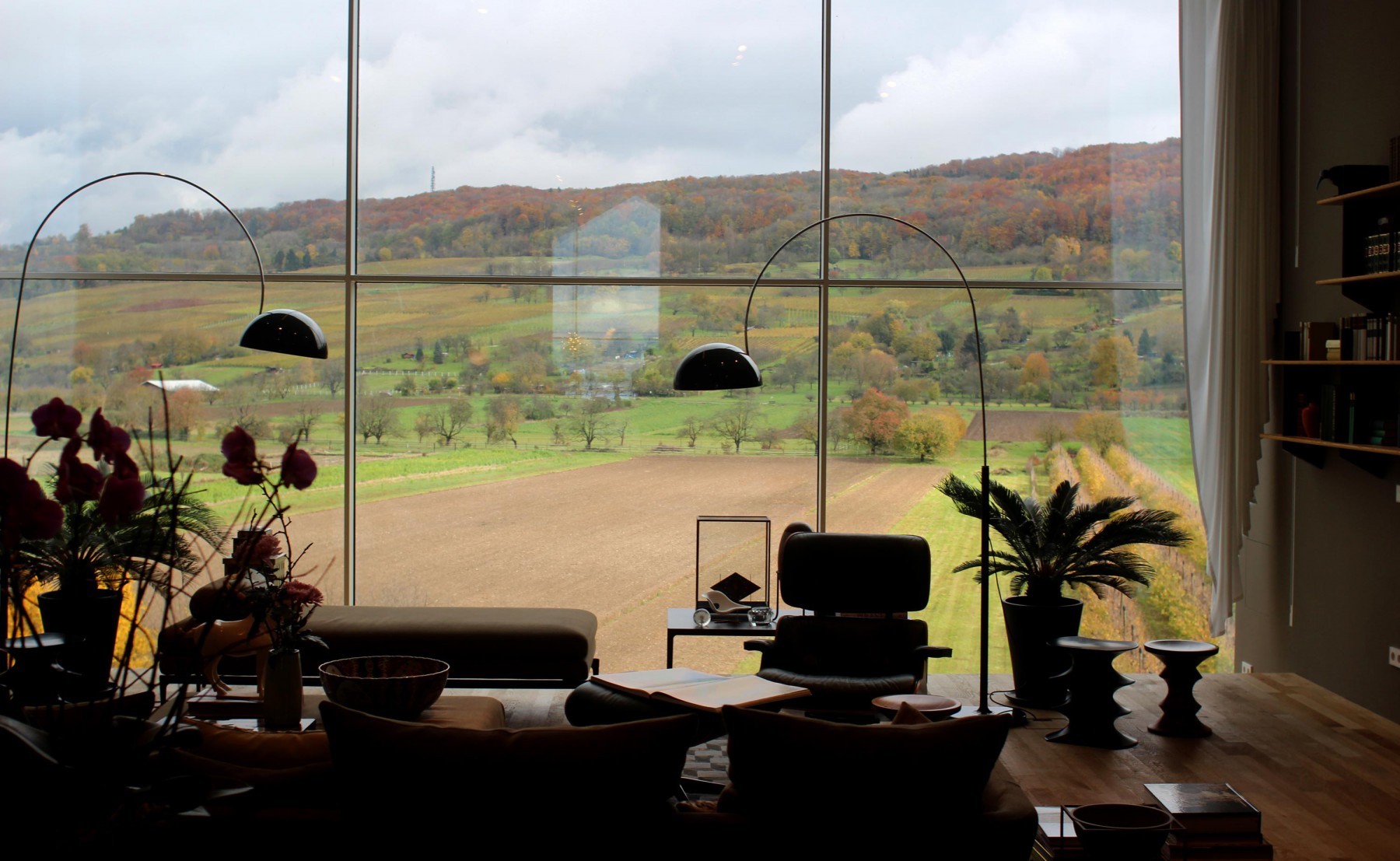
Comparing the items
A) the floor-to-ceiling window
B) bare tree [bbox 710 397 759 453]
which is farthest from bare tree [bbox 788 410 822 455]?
bare tree [bbox 710 397 759 453]

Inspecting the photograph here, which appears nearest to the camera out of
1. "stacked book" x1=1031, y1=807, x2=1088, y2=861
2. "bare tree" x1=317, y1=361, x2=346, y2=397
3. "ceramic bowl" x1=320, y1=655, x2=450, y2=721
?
"stacked book" x1=1031, y1=807, x2=1088, y2=861

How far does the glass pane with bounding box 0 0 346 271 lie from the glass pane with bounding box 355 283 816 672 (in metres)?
0.82

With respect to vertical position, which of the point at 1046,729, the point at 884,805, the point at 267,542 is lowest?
the point at 1046,729

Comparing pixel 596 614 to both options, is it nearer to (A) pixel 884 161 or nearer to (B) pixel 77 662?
(B) pixel 77 662

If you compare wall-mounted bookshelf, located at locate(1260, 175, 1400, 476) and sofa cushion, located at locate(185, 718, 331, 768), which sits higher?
wall-mounted bookshelf, located at locate(1260, 175, 1400, 476)

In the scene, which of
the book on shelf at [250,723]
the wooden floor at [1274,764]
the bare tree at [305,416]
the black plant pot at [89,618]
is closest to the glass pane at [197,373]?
the bare tree at [305,416]

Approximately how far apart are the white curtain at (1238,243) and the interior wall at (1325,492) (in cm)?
10

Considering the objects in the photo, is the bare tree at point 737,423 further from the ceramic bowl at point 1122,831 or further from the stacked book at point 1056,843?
the ceramic bowl at point 1122,831

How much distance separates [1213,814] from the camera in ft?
9.90

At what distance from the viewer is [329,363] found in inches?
251

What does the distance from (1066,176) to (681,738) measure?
5.06 metres

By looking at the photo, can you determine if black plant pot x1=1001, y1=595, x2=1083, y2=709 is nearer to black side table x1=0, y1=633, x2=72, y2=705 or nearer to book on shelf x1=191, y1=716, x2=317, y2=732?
book on shelf x1=191, y1=716, x2=317, y2=732

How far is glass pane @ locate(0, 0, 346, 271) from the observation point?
6254 millimetres

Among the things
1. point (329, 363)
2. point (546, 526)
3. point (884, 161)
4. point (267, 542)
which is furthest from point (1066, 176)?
point (267, 542)
